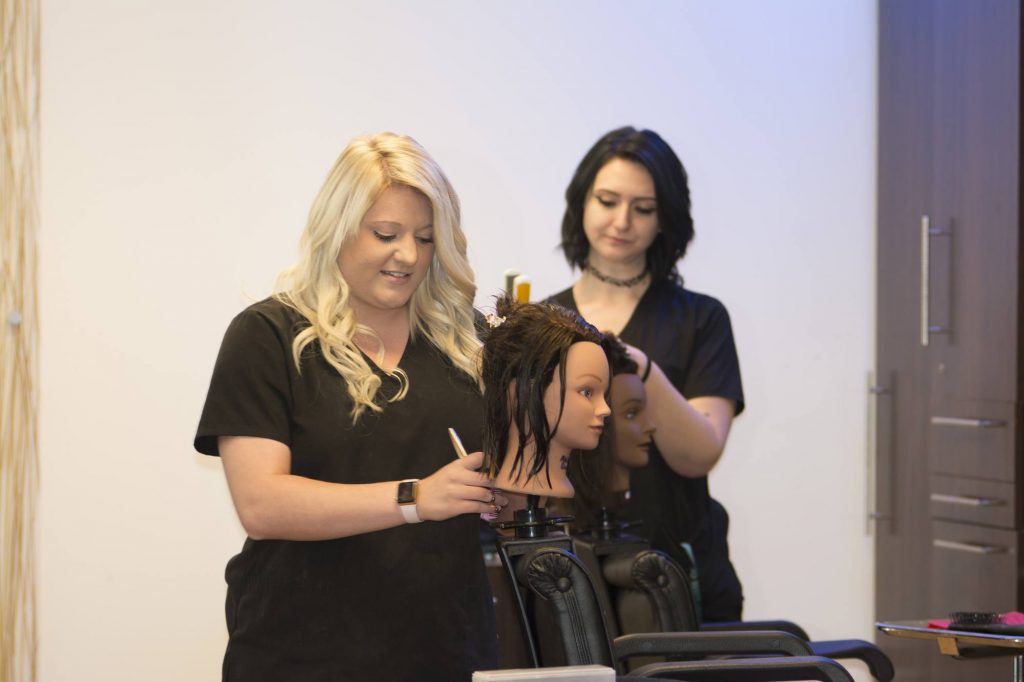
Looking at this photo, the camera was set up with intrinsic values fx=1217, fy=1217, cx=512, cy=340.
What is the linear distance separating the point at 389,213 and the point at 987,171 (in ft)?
9.24

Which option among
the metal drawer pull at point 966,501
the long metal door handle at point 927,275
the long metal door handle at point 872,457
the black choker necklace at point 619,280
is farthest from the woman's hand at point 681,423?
the long metal door handle at point 872,457

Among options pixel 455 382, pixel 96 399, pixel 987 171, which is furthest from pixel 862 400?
pixel 455 382

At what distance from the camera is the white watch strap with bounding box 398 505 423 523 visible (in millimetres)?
1619

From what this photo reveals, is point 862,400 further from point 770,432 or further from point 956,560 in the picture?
point 956,560

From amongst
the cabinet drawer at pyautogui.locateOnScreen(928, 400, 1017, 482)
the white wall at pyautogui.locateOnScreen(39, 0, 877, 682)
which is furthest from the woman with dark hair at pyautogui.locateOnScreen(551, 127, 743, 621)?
the cabinet drawer at pyautogui.locateOnScreen(928, 400, 1017, 482)

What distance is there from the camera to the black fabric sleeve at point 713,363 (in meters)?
2.60

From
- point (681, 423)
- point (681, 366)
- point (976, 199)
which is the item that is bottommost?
point (681, 423)

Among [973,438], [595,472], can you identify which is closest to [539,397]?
[595,472]

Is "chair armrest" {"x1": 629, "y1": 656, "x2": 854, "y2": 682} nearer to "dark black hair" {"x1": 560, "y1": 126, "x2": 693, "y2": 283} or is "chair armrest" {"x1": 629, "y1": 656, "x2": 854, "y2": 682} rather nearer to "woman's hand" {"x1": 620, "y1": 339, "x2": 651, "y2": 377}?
"woman's hand" {"x1": 620, "y1": 339, "x2": 651, "y2": 377}

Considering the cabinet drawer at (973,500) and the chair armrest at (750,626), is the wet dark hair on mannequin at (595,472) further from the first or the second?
the cabinet drawer at (973,500)

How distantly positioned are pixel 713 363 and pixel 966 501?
191 cm

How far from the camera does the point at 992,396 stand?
157 inches

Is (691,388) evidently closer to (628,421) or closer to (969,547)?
(628,421)

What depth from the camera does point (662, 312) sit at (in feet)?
8.63
